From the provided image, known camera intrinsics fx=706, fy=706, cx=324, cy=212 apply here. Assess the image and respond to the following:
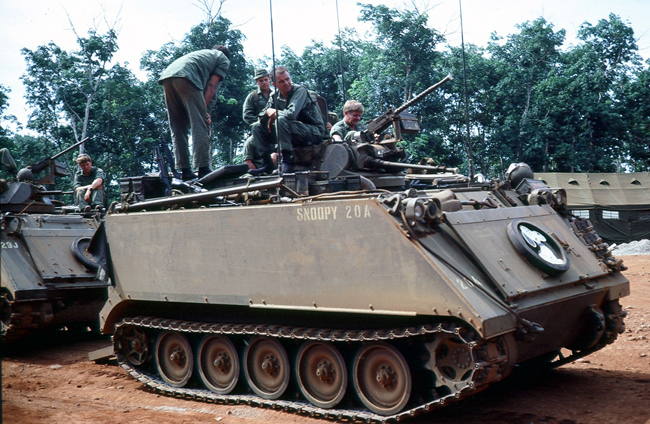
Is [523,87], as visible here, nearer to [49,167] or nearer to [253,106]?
[49,167]

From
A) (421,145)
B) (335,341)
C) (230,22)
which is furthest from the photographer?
(421,145)

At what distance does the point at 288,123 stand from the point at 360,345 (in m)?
2.95

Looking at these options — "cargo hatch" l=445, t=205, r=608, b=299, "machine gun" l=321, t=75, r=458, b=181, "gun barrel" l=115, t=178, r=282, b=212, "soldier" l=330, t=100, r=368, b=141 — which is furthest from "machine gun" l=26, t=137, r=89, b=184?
"cargo hatch" l=445, t=205, r=608, b=299

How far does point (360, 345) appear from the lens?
6.18 meters

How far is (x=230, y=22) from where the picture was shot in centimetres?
2412

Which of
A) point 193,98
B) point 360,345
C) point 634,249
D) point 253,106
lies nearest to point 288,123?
point 193,98

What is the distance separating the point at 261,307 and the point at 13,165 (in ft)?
25.1

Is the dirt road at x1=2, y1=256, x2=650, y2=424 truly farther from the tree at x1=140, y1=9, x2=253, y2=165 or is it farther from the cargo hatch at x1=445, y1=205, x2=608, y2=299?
the tree at x1=140, y1=9, x2=253, y2=165

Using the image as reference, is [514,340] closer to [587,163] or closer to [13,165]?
[13,165]

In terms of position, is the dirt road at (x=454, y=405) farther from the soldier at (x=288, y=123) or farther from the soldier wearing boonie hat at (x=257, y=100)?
the soldier wearing boonie hat at (x=257, y=100)

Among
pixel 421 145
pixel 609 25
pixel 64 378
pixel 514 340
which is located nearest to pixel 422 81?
pixel 421 145

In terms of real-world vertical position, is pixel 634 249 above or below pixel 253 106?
below

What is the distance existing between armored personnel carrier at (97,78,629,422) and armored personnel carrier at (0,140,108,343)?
2416mm

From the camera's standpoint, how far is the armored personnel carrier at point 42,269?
991cm
